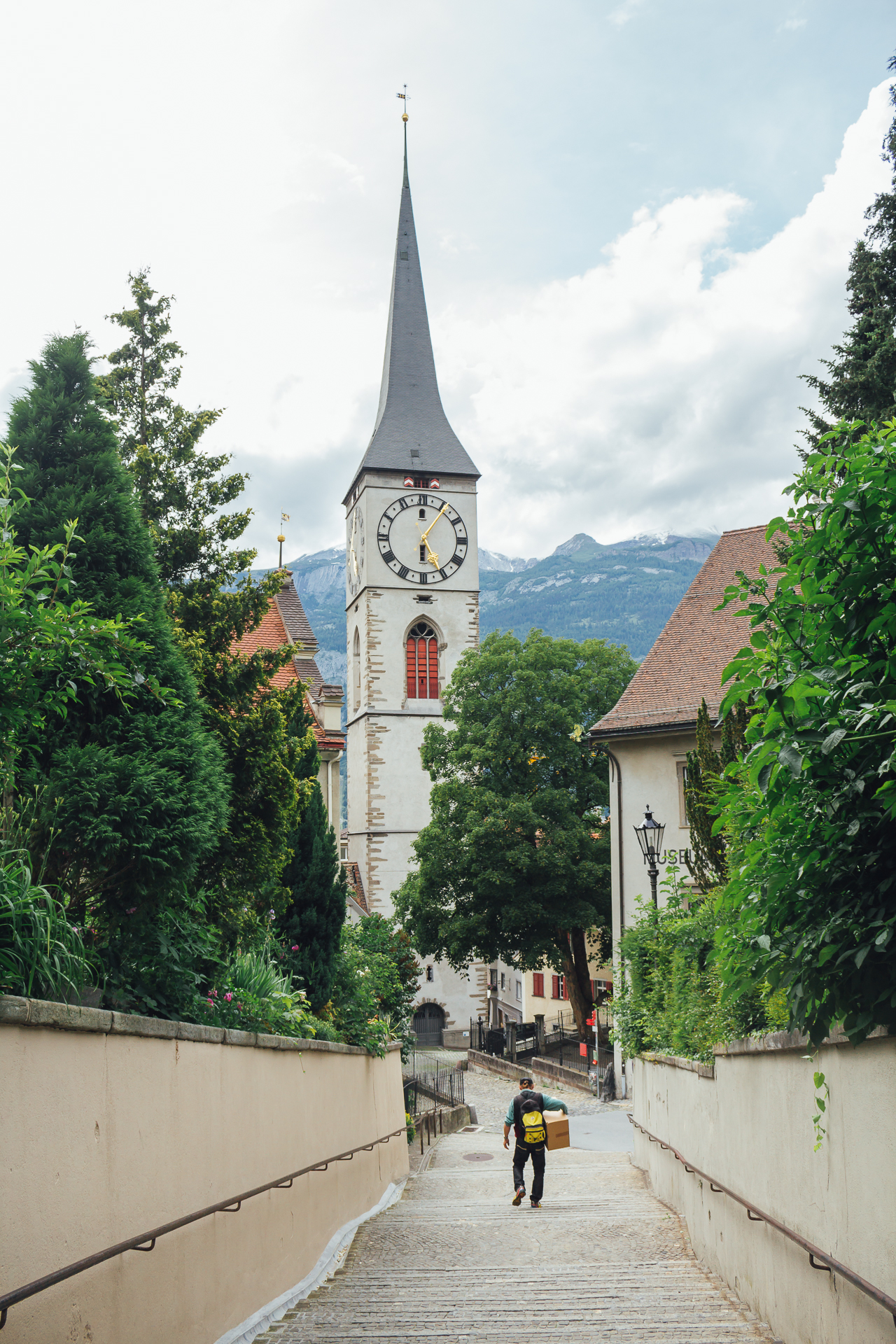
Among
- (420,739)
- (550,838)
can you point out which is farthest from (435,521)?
(550,838)

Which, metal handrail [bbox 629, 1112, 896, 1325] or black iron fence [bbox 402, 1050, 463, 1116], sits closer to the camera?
metal handrail [bbox 629, 1112, 896, 1325]

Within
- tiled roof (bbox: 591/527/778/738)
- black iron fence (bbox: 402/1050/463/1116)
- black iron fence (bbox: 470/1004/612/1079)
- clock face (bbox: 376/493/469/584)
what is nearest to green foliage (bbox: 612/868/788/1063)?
tiled roof (bbox: 591/527/778/738)

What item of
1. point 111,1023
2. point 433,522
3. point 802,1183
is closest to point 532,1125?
point 802,1183

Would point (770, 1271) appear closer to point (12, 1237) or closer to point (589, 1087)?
point (12, 1237)

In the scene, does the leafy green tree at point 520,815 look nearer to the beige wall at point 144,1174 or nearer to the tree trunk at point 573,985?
the tree trunk at point 573,985

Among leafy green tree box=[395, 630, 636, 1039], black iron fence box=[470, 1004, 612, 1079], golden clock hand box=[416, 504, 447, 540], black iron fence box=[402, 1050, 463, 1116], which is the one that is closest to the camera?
black iron fence box=[402, 1050, 463, 1116]

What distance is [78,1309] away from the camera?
3.93 m

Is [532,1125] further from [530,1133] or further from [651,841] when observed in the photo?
[651,841]

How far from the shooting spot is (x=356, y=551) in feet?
168

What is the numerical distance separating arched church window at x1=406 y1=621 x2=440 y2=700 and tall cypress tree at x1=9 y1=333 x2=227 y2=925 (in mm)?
41880

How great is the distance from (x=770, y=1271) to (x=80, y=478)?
532cm

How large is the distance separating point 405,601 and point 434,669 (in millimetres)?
3127

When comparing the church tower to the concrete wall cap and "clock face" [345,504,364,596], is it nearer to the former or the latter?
"clock face" [345,504,364,596]

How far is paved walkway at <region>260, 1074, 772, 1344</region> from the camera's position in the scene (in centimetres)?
575
